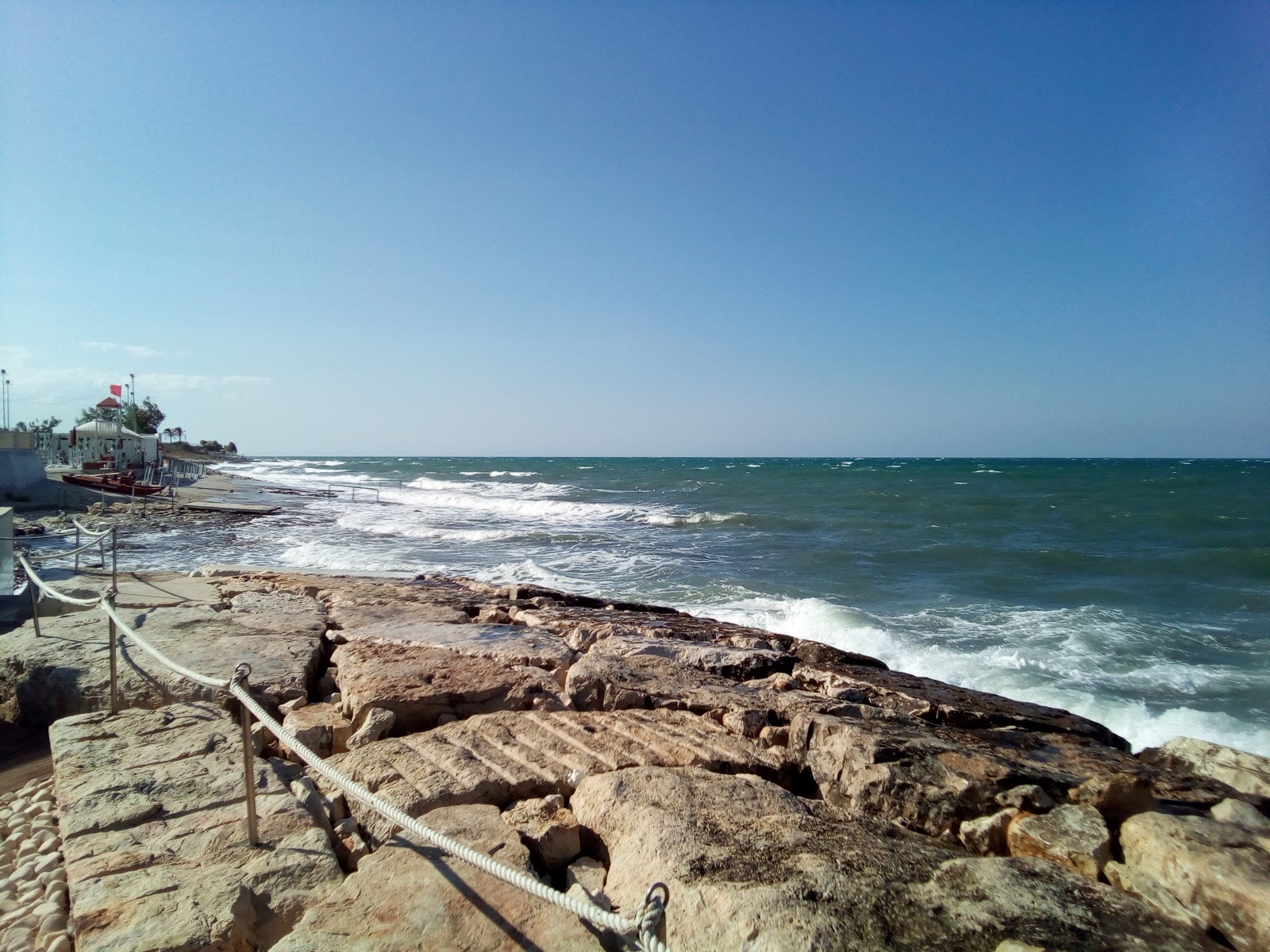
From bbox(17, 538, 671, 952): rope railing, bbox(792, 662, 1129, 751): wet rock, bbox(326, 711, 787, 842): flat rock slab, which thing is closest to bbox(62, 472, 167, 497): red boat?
bbox(326, 711, 787, 842): flat rock slab

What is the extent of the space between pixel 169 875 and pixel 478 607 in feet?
17.4

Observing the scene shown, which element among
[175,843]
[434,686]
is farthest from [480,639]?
[175,843]

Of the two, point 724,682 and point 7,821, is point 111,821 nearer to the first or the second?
point 7,821

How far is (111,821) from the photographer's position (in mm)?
2809

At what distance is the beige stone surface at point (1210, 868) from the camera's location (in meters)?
2.46

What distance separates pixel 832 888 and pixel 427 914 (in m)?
1.39

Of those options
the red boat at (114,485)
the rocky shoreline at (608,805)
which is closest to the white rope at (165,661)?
the rocky shoreline at (608,805)

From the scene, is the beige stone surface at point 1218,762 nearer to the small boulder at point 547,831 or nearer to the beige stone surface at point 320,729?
the small boulder at point 547,831

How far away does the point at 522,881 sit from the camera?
1.93 m

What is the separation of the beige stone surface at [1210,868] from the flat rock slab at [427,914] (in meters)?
2.37

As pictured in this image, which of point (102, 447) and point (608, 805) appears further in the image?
point (102, 447)

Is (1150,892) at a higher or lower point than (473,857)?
lower

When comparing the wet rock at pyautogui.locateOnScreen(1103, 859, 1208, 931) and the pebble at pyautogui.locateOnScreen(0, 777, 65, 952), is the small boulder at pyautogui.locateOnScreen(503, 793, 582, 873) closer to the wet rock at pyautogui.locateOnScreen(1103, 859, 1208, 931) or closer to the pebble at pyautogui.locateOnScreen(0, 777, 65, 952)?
the pebble at pyautogui.locateOnScreen(0, 777, 65, 952)

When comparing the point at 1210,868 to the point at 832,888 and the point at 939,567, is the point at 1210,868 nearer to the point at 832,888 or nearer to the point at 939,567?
the point at 832,888
